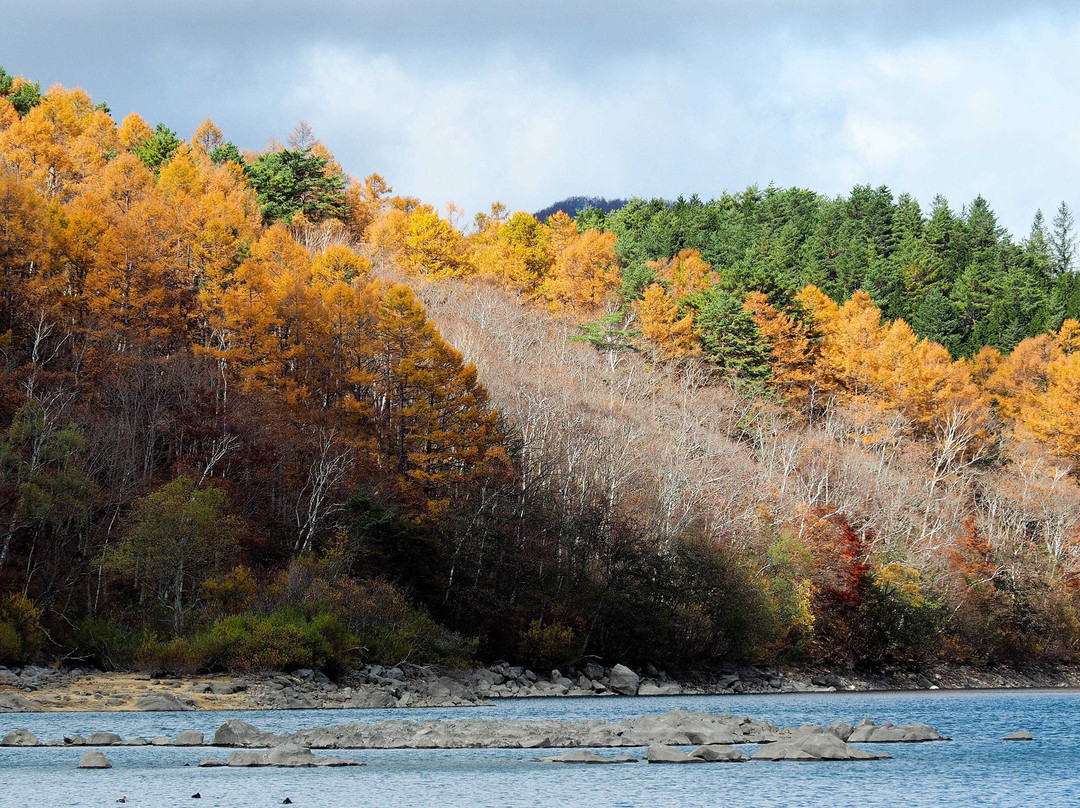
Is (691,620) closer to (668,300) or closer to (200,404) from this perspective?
(200,404)

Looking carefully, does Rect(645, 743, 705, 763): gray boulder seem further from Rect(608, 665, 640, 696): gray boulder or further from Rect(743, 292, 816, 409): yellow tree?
Rect(743, 292, 816, 409): yellow tree

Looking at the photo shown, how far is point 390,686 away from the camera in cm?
4450

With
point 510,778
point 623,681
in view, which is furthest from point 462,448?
point 510,778

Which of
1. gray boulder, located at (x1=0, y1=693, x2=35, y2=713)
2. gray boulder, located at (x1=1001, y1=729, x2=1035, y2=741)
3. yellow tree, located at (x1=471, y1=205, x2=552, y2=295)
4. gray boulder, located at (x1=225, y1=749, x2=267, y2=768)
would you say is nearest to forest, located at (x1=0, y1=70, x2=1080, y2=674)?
yellow tree, located at (x1=471, y1=205, x2=552, y2=295)

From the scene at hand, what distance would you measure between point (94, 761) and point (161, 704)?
1404cm

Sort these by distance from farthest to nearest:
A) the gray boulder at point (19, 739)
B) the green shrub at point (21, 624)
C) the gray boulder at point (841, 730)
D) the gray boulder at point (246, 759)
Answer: the green shrub at point (21, 624), the gray boulder at point (841, 730), the gray boulder at point (19, 739), the gray boulder at point (246, 759)

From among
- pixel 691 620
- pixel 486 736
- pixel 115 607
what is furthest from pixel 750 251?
pixel 486 736

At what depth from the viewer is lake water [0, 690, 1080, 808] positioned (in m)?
20.9

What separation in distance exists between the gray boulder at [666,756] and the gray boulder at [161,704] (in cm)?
1831

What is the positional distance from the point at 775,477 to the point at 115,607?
4516 centimetres

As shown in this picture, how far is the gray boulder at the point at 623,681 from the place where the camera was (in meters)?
53.0

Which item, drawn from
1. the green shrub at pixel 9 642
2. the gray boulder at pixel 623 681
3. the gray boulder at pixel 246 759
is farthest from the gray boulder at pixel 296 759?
the gray boulder at pixel 623 681

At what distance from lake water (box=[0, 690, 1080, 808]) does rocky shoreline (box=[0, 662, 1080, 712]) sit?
101 inches

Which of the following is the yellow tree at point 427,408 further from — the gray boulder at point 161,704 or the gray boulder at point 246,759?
the gray boulder at point 246,759
